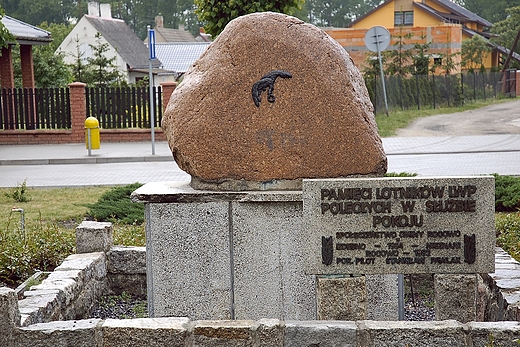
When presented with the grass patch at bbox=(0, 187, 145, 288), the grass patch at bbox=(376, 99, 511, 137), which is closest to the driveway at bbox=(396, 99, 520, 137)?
the grass patch at bbox=(376, 99, 511, 137)

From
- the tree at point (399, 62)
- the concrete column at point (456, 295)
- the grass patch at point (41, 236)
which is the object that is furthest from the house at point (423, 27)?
the concrete column at point (456, 295)

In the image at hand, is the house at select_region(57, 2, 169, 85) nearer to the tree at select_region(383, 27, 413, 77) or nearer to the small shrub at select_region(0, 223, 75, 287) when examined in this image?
the tree at select_region(383, 27, 413, 77)

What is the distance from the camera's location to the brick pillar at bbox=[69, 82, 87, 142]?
2155 cm

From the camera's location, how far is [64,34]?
2056 inches

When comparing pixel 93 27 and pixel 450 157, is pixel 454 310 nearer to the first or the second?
pixel 450 157

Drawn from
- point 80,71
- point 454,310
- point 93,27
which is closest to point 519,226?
point 454,310

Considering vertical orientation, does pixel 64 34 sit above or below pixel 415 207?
above

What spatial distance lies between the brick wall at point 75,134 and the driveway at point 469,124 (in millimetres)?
7705

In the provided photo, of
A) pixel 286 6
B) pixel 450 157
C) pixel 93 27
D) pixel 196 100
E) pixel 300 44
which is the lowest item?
pixel 450 157

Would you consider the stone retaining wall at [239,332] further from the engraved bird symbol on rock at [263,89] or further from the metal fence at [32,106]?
the metal fence at [32,106]

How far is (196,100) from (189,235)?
1012mm

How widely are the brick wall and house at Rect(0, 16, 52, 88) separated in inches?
130

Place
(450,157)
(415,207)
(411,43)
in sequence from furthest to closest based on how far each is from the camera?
(411,43), (450,157), (415,207)

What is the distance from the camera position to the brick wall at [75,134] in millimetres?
21578
